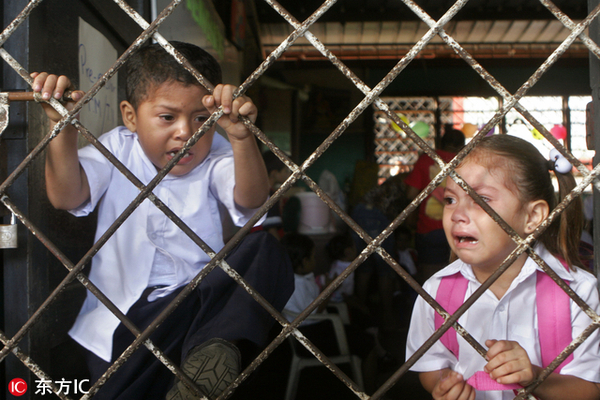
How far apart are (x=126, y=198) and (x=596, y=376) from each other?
4.03 feet

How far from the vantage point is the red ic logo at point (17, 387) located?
1.12 m

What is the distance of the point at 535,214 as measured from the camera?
3.49ft

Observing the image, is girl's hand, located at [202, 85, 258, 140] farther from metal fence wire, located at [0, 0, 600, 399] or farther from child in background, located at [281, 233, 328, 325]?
child in background, located at [281, 233, 328, 325]

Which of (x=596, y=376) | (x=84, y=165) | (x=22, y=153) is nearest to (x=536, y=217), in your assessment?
(x=596, y=376)

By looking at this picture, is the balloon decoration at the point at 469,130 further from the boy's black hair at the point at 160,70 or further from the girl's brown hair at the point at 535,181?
the boy's black hair at the point at 160,70

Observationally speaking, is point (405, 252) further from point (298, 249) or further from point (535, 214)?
point (535, 214)

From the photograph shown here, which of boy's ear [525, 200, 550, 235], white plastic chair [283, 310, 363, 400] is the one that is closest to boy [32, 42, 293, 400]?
boy's ear [525, 200, 550, 235]

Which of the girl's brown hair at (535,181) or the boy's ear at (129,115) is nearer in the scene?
the girl's brown hair at (535,181)

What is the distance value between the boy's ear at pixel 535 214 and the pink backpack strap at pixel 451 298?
20cm

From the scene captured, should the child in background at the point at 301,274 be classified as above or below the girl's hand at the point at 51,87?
below

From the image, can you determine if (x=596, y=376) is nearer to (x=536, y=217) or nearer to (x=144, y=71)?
(x=536, y=217)

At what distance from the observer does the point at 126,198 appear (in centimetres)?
133

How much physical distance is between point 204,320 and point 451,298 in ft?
1.98

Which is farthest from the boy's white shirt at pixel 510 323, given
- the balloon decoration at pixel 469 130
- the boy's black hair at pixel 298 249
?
the balloon decoration at pixel 469 130
